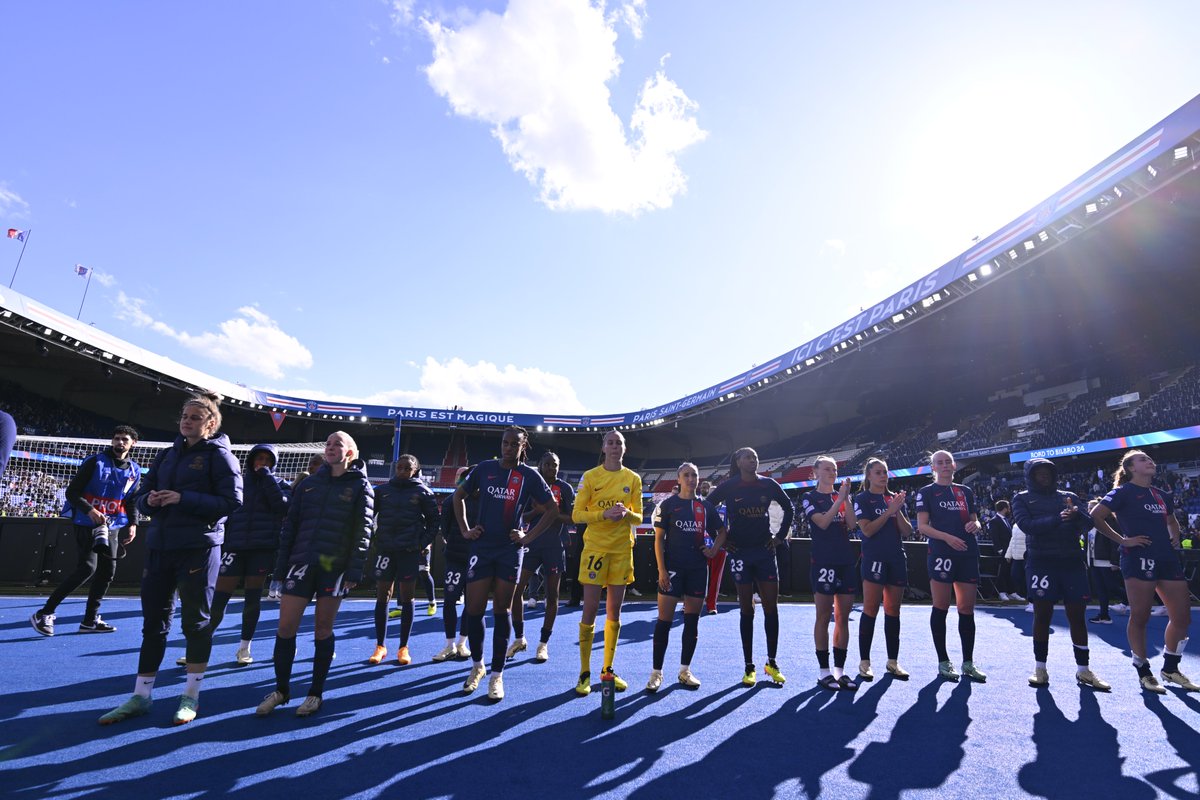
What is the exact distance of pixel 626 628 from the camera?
7270 millimetres

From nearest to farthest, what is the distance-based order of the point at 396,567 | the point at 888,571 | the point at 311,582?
the point at 311,582
the point at 888,571
the point at 396,567

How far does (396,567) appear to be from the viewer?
5.30 metres

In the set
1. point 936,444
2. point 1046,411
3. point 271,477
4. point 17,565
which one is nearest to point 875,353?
point 936,444

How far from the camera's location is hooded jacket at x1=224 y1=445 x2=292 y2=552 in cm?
477

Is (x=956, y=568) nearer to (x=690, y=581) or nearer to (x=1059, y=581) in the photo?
(x=1059, y=581)

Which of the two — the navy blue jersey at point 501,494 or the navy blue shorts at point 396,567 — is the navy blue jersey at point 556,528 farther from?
the navy blue jersey at point 501,494

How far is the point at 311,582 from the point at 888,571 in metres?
4.49

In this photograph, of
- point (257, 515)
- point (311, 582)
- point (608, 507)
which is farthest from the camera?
point (257, 515)

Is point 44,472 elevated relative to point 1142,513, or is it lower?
elevated

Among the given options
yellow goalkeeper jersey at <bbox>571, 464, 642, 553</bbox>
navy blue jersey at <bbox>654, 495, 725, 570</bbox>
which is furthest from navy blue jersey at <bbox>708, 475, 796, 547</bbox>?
yellow goalkeeper jersey at <bbox>571, 464, 642, 553</bbox>

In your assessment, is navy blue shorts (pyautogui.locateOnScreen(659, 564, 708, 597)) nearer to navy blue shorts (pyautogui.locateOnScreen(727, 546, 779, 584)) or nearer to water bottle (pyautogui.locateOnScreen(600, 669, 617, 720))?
navy blue shorts (pyautogui.locateOnScreen(727, 546, 779, 584))

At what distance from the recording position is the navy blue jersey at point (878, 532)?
16.5ft

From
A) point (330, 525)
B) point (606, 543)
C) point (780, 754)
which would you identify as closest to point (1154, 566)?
point (780, 754)

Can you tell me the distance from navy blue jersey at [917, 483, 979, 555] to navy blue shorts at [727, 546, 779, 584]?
1.51m
